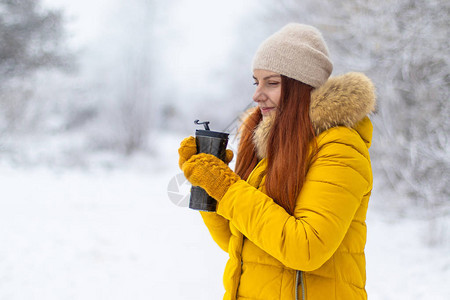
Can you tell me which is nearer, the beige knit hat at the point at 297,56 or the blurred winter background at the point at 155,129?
the beige knit hat at the point at 297,56

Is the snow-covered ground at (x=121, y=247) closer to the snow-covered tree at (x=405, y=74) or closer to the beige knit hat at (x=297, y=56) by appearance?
the snow-covered tree at (x=405, y=74)

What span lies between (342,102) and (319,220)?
0.31 metres

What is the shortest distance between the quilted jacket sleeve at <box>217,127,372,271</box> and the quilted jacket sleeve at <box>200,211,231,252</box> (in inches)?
10.4

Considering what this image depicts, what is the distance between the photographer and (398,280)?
A: 146 inches

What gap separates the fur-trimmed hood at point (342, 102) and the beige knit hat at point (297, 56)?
0.05 m

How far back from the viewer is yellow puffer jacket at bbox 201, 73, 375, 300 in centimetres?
83

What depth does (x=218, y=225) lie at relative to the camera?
1.20 m

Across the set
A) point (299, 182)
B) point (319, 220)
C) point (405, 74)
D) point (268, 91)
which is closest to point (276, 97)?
point (268, 91)

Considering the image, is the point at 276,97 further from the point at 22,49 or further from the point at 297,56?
the point at 22,49

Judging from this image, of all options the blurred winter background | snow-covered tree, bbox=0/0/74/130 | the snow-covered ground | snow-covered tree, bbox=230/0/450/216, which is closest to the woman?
the blurred winter background

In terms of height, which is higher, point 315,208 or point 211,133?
point 211,133

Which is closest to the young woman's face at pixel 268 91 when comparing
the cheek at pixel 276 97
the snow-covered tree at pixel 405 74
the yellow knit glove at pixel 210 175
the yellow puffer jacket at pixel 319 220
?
the cheek at pixel 276 97

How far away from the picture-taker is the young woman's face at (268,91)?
103 centimetres

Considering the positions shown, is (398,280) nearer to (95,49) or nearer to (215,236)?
(215,236)
